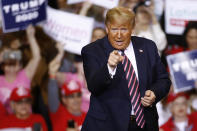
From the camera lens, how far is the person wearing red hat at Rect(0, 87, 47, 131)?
15.1 ft

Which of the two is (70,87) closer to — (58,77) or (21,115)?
(58,77)

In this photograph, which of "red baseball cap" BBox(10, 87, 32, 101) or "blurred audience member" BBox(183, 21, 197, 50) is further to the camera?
"blurred audience member" BBox(183, 21, 197, 50)

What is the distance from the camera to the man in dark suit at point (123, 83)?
2553 millimetres

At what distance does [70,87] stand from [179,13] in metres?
1.43

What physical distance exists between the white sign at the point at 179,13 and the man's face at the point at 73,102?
1.26m

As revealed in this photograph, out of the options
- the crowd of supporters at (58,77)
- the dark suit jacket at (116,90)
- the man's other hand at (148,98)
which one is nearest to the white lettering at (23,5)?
the crowd of supporters at (58,77)

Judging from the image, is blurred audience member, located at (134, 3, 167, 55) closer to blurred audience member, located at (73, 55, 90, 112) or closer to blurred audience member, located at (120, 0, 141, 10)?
blurred audience member, located at (120, 0, 141, 10)

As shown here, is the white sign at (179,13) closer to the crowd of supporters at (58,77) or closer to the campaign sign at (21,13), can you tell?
the crowd of supporters at (58,77)

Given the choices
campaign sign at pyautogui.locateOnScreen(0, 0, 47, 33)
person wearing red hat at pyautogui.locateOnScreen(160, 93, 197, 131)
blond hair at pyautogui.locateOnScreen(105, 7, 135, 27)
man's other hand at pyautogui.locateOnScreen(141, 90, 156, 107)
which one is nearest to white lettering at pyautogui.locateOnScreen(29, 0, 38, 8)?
campaign sign at pyautogui.locateOnScreen(0, 0, 47, 33)

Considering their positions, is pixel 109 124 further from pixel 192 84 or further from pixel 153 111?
pixel 192 84

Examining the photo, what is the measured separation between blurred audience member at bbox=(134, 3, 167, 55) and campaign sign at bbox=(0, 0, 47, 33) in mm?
966

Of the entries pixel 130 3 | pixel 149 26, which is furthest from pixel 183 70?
pixel 130 3

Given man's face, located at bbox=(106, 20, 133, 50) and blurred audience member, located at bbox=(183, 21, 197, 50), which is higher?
man's face, located at bbox=(106, 20, 133, 50)

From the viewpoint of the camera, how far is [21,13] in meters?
4.85
